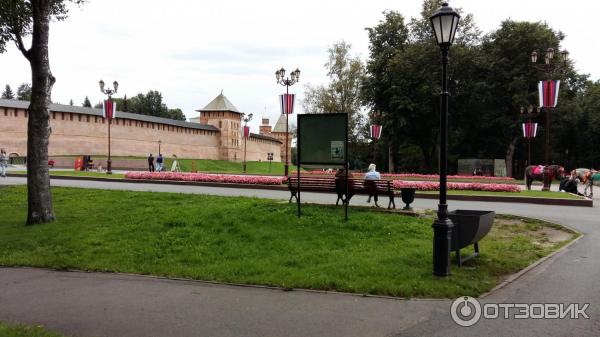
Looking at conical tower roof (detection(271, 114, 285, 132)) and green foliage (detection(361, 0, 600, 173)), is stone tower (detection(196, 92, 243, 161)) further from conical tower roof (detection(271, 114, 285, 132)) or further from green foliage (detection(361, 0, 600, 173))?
green foliage (detection(361, 0, 600, 173))

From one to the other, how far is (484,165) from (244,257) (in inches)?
1370

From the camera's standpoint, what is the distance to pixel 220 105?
9019 cm

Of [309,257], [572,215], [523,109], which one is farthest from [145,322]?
[523,109]

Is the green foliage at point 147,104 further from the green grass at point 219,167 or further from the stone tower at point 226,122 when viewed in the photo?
the green grass at point 219,167

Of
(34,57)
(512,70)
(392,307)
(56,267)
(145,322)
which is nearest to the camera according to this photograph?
A: (145,322)

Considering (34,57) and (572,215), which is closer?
(34,57)

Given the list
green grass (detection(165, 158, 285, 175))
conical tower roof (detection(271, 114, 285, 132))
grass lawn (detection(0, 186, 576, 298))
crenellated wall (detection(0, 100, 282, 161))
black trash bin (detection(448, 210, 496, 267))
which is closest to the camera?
grass lawn (detection(0, 186, 576, 298))

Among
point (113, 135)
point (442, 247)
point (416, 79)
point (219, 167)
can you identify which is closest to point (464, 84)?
point (416, 79)

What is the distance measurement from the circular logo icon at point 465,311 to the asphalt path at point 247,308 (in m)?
0.10

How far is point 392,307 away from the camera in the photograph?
5.23 meters

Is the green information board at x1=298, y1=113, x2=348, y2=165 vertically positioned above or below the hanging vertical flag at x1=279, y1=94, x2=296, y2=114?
below

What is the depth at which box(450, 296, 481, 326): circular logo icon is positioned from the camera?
486 cm

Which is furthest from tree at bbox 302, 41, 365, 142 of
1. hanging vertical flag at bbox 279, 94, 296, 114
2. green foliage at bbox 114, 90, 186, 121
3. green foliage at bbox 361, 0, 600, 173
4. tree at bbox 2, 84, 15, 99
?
tree at bbox 2, 84, 15, 99

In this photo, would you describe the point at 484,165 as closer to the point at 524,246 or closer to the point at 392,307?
the point at 524,246
